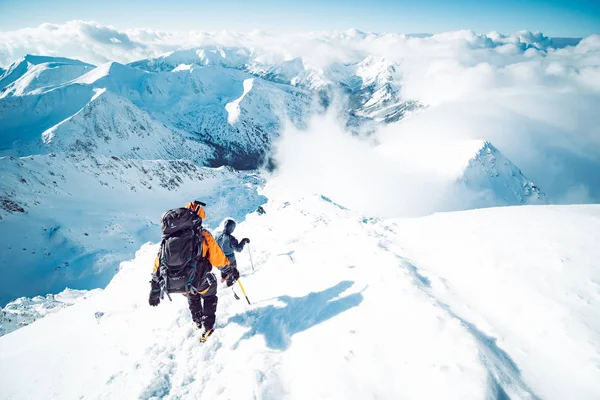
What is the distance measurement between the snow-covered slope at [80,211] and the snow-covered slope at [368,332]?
30673mm

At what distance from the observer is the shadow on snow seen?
6.37 metres

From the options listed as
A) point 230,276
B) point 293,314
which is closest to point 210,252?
point 230,276

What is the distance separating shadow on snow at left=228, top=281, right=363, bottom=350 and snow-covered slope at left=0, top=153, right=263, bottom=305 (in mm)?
36791

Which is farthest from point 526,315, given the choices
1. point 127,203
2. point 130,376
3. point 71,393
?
point 127,203

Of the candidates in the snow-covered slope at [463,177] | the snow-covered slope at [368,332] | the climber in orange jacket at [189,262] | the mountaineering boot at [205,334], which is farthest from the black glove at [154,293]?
the snow-covered slope at [463,177]

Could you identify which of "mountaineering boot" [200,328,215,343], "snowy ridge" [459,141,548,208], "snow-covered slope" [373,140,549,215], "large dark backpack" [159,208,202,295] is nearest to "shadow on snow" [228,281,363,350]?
"mountaineering boot" [200,328,215,343]

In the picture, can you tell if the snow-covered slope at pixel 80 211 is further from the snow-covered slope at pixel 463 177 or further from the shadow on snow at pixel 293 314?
the snow-covered slope at pixel 463 177

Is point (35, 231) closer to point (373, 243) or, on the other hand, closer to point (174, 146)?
point (373, 243)

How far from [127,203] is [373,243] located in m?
62.6

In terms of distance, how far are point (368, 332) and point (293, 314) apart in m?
2.17

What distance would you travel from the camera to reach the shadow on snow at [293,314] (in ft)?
20.9

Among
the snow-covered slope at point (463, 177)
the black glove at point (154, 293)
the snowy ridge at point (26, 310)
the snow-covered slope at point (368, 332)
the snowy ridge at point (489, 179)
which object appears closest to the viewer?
the snow-covered slope at point (368, 332)

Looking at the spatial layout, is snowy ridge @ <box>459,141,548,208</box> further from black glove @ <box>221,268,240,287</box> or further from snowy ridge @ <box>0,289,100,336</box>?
snowy ridge @ <box>0,289,100,336</box>

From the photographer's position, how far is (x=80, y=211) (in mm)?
46719
